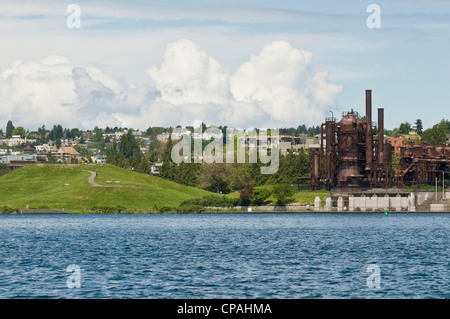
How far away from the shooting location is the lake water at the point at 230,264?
2162 inches

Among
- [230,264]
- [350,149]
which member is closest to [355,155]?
[350,149]

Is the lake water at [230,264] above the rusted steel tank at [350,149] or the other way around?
the other way around

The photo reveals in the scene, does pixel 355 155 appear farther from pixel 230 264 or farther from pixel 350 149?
pixel 230 264

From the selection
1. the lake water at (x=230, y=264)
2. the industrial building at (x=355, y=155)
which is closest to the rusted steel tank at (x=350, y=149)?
the industrial building at (x=355, y=155)

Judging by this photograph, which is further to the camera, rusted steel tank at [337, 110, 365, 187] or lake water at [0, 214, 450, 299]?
rusted steel tank at [337, 110, 365, 187]

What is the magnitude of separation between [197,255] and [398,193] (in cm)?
11772

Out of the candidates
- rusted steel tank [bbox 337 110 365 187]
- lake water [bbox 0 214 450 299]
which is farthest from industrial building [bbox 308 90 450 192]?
lake water [bbox 0 214 450 299]

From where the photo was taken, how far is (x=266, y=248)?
88.8 metres

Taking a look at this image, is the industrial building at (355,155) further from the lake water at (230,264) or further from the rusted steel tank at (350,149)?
the lake water at (230,264)

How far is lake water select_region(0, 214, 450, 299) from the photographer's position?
54.9 m

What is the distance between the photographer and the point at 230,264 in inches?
2793

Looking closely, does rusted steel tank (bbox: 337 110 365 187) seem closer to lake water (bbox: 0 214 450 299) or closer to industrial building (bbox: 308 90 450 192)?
industrial building (bbox: 308 90 450 192)
